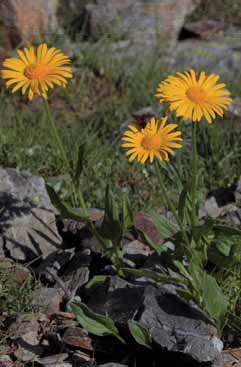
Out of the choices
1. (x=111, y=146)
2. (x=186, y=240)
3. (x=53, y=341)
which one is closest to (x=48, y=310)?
(x=53, y=341)

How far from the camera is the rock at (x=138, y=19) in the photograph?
668 centimetres

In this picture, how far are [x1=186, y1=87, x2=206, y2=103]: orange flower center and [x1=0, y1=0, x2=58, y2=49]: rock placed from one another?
361 centimetres

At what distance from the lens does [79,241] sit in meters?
3.90

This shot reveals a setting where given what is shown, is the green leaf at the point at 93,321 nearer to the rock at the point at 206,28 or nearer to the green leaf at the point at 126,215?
the green leaf at the point at 126,215

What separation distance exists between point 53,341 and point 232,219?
1246mm

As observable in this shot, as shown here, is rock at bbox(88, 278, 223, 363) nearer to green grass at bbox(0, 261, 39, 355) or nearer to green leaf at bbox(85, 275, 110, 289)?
green leaf at bbox(85, 275, 110, 289)

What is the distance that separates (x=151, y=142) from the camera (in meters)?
2.98

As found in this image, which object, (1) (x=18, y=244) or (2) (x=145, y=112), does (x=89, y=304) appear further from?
(2) (x=145, y=112)

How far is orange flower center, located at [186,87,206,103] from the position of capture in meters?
3.01

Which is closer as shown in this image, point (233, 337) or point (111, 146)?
point (233, 337)

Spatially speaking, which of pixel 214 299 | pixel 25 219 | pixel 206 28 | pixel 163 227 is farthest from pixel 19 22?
pixel 214 299

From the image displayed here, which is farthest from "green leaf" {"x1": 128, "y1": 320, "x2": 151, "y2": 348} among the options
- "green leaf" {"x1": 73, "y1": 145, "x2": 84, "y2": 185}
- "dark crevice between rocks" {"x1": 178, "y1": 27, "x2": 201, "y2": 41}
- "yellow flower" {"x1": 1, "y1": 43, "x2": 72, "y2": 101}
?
"dark crevice between rocks" {"x1": 178, "y1": 27, "x2": 201, "y2": 41}

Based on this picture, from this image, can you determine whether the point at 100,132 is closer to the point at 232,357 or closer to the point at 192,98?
the point at 192,98

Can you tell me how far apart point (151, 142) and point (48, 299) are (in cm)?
101
